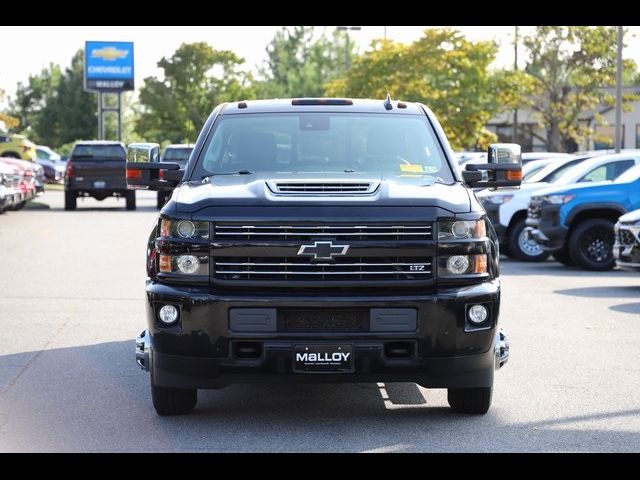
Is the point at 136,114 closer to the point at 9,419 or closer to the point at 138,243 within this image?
the point at 138,243

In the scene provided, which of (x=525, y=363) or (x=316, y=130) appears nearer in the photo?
(x=316, y=130)

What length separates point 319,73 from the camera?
100250 mm

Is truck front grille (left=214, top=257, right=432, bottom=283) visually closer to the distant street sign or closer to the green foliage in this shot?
the distant street sign

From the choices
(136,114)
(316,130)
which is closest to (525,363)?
(316,130)

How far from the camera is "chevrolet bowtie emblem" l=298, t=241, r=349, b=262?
666cm

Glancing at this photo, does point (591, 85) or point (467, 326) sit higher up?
point (591, 85)

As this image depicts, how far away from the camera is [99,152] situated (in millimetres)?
35938

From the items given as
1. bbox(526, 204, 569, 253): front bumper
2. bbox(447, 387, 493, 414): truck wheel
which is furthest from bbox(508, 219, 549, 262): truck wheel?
bbox(447, 387, 493, 414): truck wheel

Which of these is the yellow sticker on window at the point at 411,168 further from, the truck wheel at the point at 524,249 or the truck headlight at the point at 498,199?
the truck headlight at the point at 498,199

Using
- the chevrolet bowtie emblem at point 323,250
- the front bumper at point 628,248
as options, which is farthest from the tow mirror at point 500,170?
the front bumper at point 628,248

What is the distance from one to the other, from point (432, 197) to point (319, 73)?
94320 mm

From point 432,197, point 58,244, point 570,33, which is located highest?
point 570,33

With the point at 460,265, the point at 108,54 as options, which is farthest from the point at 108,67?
the point at 460,265

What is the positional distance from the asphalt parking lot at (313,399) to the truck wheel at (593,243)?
14.8 feet
